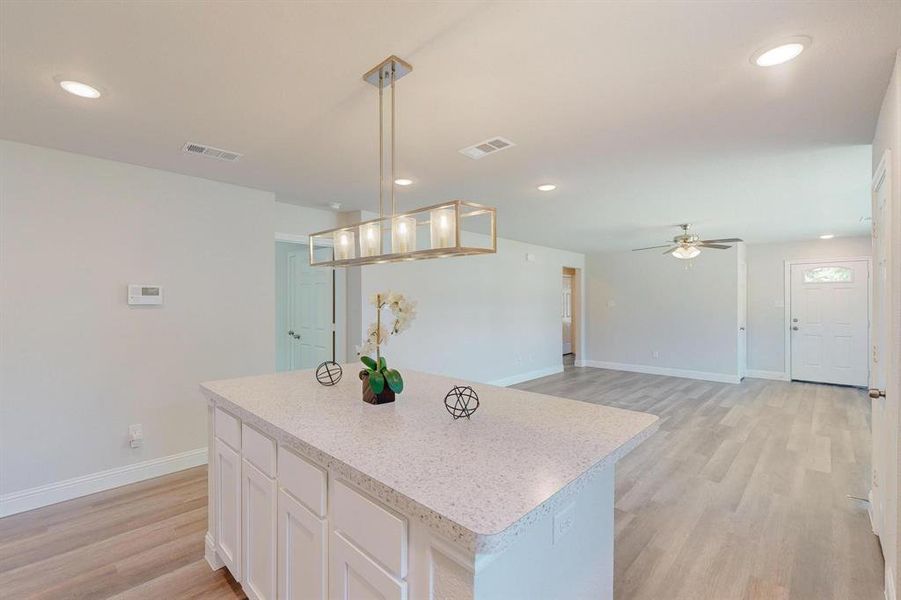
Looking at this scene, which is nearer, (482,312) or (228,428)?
(228,428)

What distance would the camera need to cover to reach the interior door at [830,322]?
6355 millimetres

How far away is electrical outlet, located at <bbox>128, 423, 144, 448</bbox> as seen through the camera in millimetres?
3062

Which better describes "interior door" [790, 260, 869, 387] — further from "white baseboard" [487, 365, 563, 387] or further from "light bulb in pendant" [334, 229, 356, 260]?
"light bulb in pendant" [334, 229, 356, 260]

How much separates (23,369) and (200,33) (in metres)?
2.60

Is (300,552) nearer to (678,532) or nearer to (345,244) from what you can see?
(345,244)

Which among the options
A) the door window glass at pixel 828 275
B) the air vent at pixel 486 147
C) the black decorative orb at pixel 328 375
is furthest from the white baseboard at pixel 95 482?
the door window glass at pixel 828 275

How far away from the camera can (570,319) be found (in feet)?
33.4

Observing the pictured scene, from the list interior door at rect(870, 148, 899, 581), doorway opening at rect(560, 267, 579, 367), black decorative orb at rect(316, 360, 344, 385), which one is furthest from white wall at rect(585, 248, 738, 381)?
black decorative orb at rect(316, 360, 344, 385)

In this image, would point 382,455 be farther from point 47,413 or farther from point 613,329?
point 613,329

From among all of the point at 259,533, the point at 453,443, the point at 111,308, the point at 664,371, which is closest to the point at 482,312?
the point at 664,371

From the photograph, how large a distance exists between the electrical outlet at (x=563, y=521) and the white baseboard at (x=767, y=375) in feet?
25.3

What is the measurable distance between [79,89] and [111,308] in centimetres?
166

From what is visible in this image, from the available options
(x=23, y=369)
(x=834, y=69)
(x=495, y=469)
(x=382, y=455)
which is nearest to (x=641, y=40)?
(x=834, y=69)

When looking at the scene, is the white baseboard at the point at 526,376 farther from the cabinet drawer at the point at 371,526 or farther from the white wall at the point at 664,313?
the cabinet drawer at the point at 371,526
